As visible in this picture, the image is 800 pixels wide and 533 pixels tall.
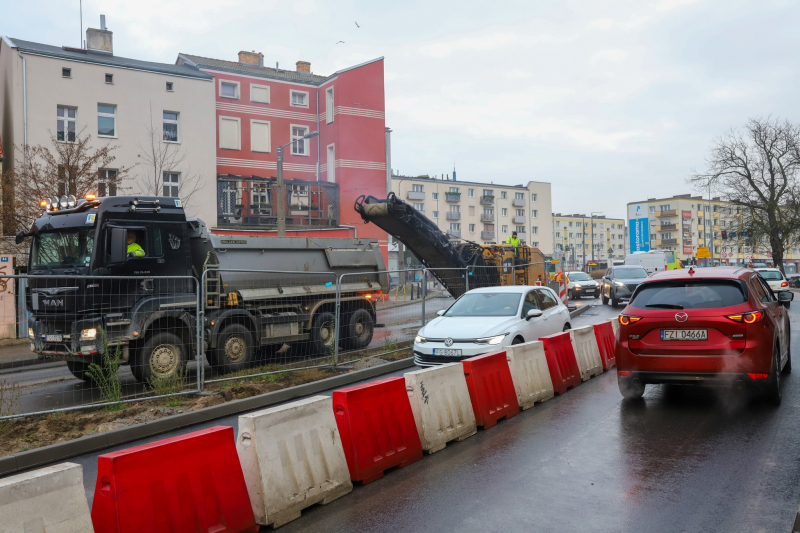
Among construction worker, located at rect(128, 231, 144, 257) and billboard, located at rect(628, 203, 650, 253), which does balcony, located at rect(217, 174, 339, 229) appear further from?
billboard, located at rect(628, 203, 650, 253)

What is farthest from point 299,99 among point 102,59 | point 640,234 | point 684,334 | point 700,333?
point 640,234

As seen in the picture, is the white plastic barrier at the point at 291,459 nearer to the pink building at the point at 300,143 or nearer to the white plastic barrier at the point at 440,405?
the white plastic barrier at the point at 440,405

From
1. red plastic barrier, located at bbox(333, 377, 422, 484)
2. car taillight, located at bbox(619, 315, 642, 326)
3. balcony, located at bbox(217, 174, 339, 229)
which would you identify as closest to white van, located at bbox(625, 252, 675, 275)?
balcony, located at bbox(217, 174, 339, 229)

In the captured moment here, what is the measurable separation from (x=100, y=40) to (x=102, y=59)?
4.20 meters

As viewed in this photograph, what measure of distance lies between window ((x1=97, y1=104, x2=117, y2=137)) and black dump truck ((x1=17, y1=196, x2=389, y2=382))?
72.6 ft

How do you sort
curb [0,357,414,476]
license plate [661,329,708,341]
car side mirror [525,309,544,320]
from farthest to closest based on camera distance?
car side mirror [525,309,544,320]
license plate [661,329,708,341]
curb [0,357,414,476]

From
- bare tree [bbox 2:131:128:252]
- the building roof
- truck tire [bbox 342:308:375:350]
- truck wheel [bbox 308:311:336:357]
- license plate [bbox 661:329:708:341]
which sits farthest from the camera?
the building roof

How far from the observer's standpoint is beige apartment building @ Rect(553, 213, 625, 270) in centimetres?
12850

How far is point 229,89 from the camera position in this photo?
38.0 meters

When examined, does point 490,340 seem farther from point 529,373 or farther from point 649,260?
point 649,260

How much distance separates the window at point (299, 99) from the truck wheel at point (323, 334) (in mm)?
30148

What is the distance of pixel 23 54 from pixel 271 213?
13.8 m

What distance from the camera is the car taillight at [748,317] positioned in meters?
7.30

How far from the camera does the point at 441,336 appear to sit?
34.3ft
